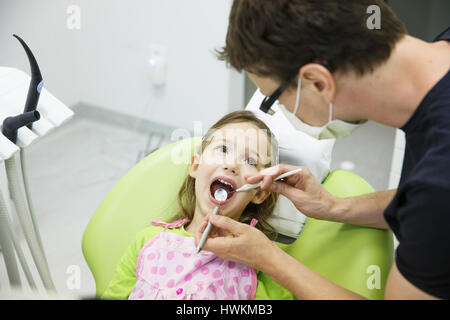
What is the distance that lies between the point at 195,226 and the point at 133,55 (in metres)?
1.54

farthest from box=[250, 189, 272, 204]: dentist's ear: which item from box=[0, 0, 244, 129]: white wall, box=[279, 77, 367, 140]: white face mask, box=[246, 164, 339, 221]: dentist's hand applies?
box=[0, 0, 244, 129]: white wall

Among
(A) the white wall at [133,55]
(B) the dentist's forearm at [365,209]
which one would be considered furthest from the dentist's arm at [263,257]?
(A) the white wall at [133,55]

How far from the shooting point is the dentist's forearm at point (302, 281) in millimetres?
1047

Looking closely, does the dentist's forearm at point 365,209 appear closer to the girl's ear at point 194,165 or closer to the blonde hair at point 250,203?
the blonde hair at point 250,203

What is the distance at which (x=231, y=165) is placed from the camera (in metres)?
1.30

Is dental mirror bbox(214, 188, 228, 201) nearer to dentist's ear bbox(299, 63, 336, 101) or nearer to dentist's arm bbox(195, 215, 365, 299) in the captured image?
dentist's arm bbox(195, 215, 365, 299)

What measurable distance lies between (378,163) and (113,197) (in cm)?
171

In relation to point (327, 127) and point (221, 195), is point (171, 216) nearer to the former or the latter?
point (221, 195)

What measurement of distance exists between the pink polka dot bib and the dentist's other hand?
0.14 metres

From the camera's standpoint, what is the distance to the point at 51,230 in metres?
2.21

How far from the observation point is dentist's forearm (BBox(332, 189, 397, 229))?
1.26 m

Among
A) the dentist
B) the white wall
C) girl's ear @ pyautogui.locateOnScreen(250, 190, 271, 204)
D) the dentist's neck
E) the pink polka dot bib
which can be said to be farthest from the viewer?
the white wall

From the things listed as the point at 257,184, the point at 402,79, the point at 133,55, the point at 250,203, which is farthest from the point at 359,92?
the point at 133,55
